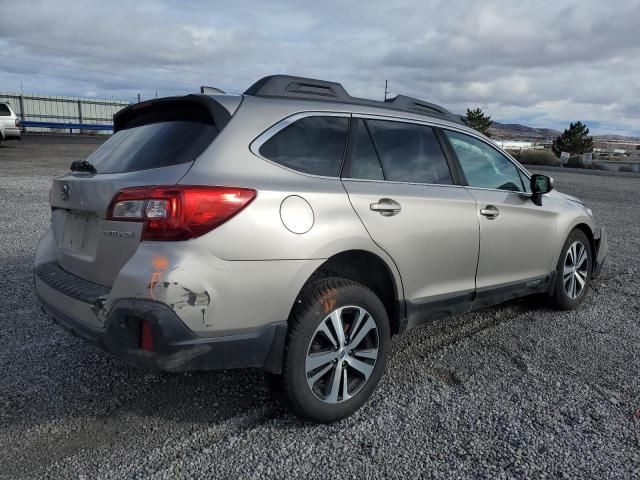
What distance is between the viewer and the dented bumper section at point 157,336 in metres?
2.41

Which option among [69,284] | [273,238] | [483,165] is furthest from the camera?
[483,165]

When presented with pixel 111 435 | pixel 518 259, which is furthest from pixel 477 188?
pixel 111 435

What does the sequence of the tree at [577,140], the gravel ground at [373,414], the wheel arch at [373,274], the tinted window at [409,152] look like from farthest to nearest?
1. the tree at [577,140]
2. the tinted window at [409,152]
3. the wheel arch at [373,274]
4. the gravel ground at [373,414]

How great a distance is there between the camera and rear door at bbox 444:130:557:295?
3832mm

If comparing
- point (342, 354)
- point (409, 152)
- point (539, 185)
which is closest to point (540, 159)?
point (539, 185)

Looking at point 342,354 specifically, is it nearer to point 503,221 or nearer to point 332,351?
point 332,351

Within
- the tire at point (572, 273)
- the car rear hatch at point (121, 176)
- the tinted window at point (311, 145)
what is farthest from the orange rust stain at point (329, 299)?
the tire at point (572, 273)

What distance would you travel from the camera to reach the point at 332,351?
114 inches

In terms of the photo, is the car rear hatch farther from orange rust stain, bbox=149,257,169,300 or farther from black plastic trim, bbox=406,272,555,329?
black plastic trim, bbox=406,272,555,329

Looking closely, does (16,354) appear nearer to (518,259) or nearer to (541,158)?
(518,259)

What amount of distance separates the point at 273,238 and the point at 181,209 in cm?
45

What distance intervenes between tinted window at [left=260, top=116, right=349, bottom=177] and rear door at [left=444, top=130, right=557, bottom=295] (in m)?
1.11

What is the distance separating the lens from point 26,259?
20.0 ft

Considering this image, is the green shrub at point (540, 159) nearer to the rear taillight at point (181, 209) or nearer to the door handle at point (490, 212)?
the door handle at point (490, 212)
